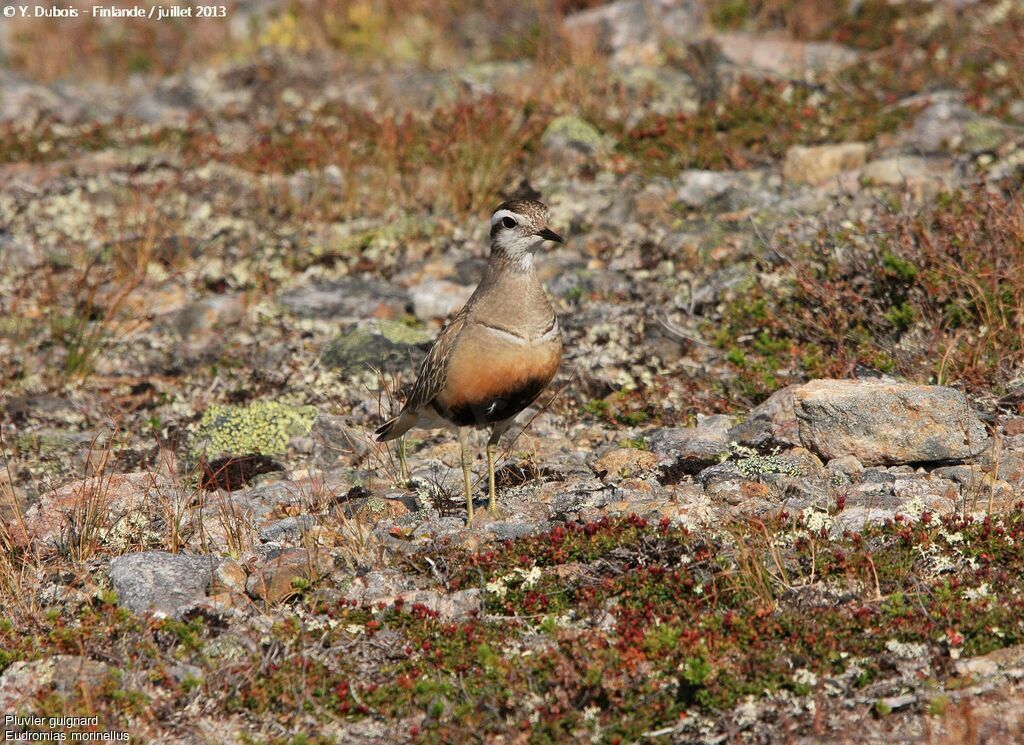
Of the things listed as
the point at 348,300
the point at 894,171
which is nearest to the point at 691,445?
the point at 348,300

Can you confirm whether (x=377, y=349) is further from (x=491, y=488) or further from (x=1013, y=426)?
(x=1013, y=426)

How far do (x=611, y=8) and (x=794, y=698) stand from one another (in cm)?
1421

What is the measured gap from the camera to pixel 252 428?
33.6 feet

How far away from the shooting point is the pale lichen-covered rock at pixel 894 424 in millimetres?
8406

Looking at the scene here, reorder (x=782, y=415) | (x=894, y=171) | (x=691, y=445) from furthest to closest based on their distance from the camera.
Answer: (x=894, y=171), (x=691, y=445), (x=782, y=415)

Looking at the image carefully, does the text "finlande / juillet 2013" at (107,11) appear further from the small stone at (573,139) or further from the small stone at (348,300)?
the small stone at (348,300)

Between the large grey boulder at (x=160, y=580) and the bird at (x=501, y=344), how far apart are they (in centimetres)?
176

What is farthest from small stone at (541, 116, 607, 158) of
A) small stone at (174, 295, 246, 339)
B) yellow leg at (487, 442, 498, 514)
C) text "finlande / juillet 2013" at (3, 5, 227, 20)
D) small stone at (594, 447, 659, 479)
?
text "finlande / juillet 2013" at (3, 5, 227, 20)

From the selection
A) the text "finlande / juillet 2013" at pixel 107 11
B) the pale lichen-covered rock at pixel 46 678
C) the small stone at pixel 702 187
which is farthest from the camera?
the text "finlande / juillet 2013" at pixel 107 11

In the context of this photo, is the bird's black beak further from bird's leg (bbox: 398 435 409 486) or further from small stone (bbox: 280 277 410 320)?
small stone (bbox: 280 277 410 320)

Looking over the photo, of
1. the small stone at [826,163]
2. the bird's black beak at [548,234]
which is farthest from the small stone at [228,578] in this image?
the small stone at [826,163]

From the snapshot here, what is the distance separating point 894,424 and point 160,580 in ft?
16.2

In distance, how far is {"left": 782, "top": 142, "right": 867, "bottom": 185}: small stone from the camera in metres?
13.8

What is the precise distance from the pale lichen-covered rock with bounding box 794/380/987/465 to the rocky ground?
26mm
